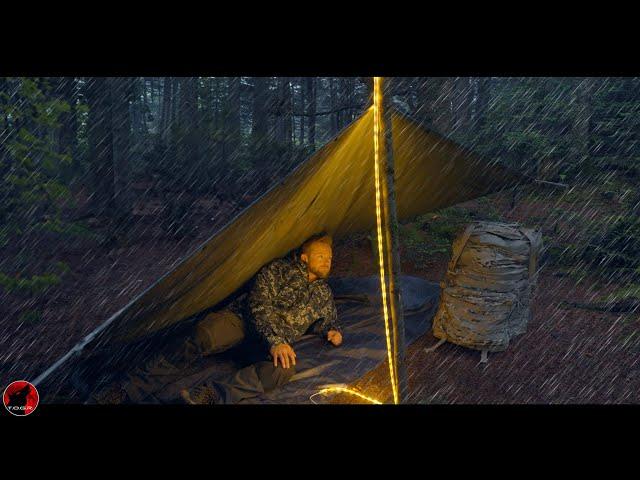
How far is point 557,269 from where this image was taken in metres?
6.43

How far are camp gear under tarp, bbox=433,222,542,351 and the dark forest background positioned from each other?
33.4 inches

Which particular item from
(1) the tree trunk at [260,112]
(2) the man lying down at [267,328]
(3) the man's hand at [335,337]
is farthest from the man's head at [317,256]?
(1) the tree trunk at [260,112]

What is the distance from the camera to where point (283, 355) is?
3.38m

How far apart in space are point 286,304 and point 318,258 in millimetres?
474

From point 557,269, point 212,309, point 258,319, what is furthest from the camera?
point 557,269

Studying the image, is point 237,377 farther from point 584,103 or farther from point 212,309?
point 584,103

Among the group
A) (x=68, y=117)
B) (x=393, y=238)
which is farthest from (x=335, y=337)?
(x=68, y=117)

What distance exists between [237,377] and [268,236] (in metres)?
1.05

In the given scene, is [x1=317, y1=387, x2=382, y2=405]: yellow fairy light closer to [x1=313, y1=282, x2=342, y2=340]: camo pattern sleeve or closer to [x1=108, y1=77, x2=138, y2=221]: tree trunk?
[x1=313, y1=282, x2=342, y2=340]: camo pattern sleeve

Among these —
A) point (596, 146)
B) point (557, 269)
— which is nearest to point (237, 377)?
point (557, 269)

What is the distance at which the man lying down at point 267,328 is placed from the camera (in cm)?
316

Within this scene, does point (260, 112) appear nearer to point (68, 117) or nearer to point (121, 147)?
point (121, 147)

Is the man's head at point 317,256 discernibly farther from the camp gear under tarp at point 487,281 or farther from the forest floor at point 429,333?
the camp gear under tarp at point 487,281

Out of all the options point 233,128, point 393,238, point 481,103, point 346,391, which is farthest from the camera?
point 481,103
